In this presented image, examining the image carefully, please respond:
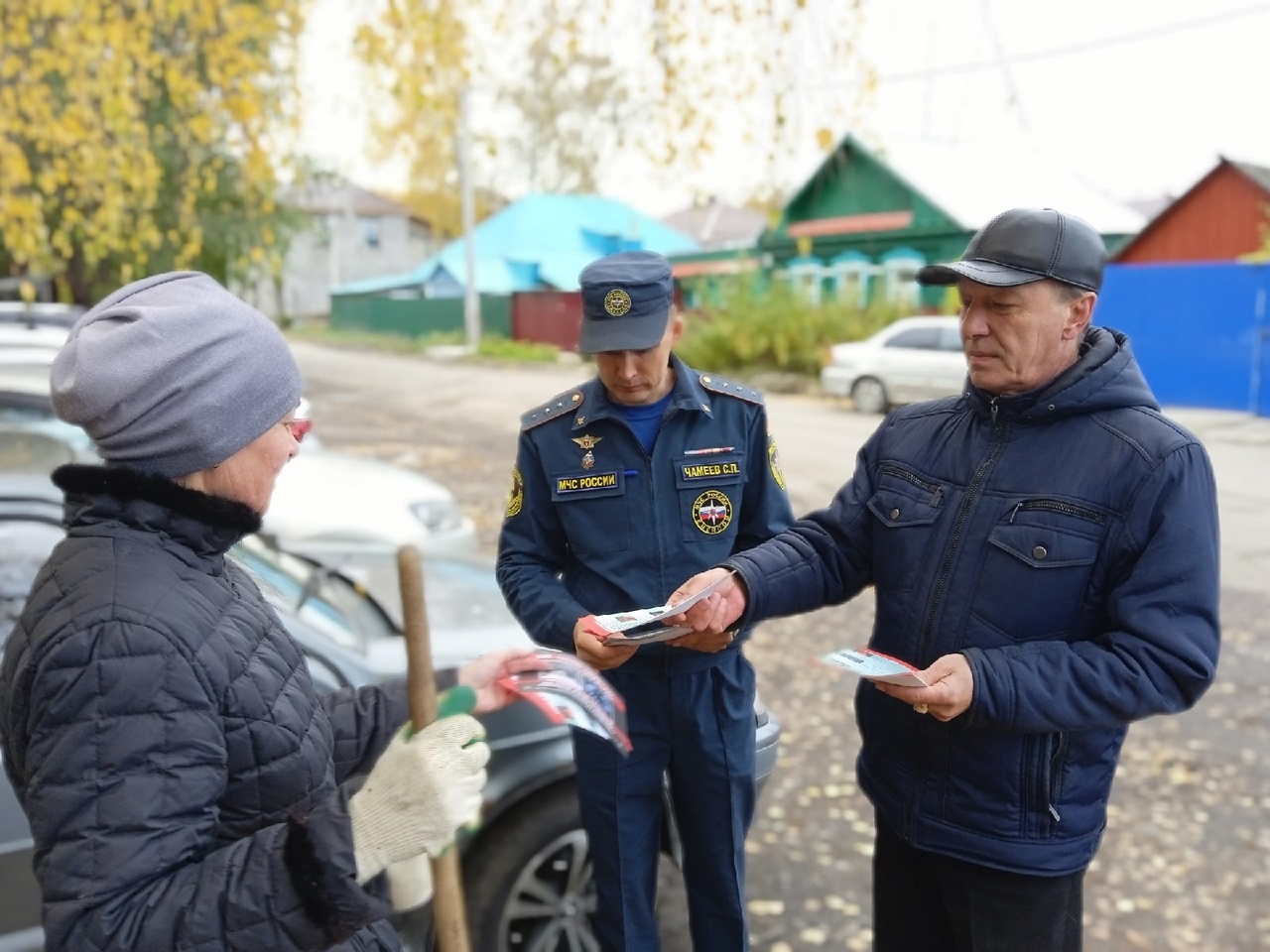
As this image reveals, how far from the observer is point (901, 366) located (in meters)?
14.3

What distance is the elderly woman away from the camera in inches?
47.1

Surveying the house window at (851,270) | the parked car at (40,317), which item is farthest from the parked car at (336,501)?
the house window at (851,270)

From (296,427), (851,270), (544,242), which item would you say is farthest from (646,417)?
(544,242)

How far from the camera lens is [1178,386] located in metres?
15.4

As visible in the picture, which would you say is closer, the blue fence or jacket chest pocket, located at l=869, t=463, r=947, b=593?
jacket chest pocket, located at l=869, t=463, r=947, b=593

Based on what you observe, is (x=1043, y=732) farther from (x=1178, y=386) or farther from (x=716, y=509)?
(x=1178, y=386)

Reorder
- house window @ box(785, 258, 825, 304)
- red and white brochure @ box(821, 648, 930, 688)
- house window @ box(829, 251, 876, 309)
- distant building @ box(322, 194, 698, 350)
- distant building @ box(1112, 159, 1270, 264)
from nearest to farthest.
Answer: red and white brochure @ box(821, 648, 930, 688), distant building @ box(1112, 159, 1270, 264), house window @ box(829, 251, 876, 309), house window @ box(785, 258, 825, 304), distant building @ box(322, 194, 698, 350)

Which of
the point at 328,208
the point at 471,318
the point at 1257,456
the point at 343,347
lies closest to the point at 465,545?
the point at 1257,456

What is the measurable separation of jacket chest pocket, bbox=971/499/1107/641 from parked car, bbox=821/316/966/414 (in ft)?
38.8

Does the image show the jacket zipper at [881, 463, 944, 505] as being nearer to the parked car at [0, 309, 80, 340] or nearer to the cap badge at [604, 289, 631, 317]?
the cap badge at [604, 289, 631, 317]

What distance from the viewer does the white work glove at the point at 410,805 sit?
4.33ft

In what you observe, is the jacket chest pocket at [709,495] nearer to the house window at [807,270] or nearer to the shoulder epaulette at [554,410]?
the shoulder epaulette at [554,410]

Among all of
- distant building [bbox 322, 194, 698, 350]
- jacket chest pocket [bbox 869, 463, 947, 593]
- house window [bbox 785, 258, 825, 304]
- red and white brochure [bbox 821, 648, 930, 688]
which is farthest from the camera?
distant building [bbox 322, 194, 698, 350]

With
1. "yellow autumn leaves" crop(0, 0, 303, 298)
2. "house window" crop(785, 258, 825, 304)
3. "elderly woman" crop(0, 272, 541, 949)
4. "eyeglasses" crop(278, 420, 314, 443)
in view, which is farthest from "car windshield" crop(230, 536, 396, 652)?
"house window" crop(785, 258, 825, 304)
